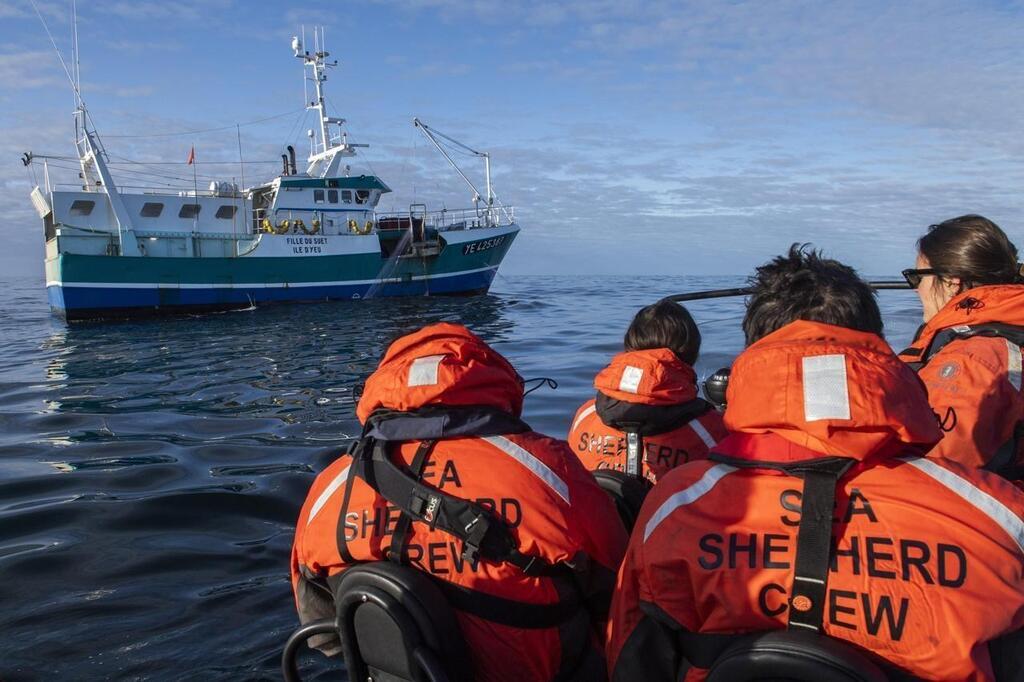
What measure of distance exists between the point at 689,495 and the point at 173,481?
18.8 feet

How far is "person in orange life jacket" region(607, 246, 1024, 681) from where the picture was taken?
4.58 ft

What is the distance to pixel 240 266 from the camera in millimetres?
25922

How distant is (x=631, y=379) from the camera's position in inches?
121

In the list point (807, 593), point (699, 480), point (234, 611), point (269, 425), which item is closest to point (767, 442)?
point (699, 480)

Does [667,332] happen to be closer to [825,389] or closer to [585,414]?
[585,414]

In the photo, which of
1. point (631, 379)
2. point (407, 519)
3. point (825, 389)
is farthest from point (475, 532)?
point (631, 379)

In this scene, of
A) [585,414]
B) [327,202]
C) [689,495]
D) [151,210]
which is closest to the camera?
[689,495]

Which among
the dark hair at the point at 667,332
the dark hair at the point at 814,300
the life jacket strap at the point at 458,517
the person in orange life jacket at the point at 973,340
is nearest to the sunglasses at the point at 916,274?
the person in orange life jacket at the point at 973,340

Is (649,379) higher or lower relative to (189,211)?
lower

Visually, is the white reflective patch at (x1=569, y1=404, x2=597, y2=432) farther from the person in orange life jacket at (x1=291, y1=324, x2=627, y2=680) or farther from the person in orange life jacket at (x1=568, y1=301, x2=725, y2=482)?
the person in orange life jacket at (x1=291, y1=324, x2=627, y2=680)

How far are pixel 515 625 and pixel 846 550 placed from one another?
0.94m

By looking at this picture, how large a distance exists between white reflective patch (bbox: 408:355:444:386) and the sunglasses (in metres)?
2.14

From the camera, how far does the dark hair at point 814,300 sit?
1.89 m

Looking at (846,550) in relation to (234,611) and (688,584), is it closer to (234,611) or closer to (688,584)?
(688,584)
